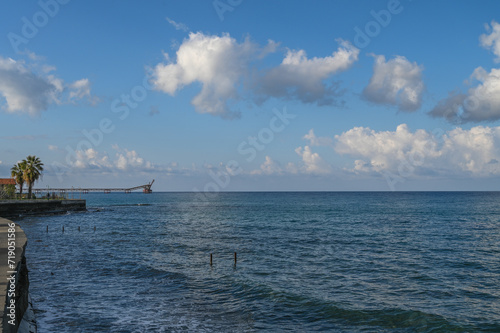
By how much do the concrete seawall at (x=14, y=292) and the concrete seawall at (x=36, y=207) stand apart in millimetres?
61042

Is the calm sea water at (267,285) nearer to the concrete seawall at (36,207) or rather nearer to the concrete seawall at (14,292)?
the concrete seawall at (14,292)

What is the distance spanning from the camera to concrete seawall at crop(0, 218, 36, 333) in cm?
1237

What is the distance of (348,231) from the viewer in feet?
197

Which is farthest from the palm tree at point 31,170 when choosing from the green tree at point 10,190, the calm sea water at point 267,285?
the calm sea water at point 267,285

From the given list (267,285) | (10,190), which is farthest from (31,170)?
(267,285)

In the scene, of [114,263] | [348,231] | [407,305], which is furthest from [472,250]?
[114,263]

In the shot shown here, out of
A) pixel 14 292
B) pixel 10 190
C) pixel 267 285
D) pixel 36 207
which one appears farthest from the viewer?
pixel 10 190

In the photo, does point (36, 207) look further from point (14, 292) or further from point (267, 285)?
point (14, 292)

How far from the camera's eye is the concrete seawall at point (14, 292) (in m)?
12.4

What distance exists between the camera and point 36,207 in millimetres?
86375

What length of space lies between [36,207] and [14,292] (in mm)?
84137

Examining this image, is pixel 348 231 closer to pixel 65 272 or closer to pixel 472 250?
pixel 472 250

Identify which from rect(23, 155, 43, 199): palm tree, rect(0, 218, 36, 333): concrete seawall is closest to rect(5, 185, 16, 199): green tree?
rect(23, 155, 43, 199): palm tree

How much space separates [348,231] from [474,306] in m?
38.2
